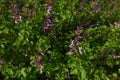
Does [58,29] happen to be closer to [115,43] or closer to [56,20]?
[56,20]

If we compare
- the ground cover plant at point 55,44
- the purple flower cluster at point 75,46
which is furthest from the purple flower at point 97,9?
the purple flower cluster at point 75,46

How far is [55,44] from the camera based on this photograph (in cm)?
472

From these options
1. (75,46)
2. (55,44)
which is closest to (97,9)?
(55,44)

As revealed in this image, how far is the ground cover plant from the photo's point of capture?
4.13 m

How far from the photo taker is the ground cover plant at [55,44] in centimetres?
413

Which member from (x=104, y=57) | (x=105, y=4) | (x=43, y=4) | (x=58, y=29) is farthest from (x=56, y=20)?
(x=105, y=4)

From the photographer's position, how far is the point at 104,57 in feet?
14.4

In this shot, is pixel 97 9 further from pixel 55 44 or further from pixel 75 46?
pixel 75 46

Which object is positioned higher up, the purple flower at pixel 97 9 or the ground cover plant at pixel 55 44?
the purple flower at pixel 97 9

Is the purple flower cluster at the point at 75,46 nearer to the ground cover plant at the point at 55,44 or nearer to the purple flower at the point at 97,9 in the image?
the ground cover plant at the point at 55,44

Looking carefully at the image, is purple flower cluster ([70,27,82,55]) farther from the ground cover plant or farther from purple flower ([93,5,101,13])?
purple flower ([93,5,101,13])

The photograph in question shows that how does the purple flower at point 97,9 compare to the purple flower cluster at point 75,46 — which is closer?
the purple flower cluster at point 75,46

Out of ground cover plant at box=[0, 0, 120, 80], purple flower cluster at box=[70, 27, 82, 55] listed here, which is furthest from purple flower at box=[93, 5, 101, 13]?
purple flower cluster at box=[70, 27, 82, 55]

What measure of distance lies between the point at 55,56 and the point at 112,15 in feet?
5.00
